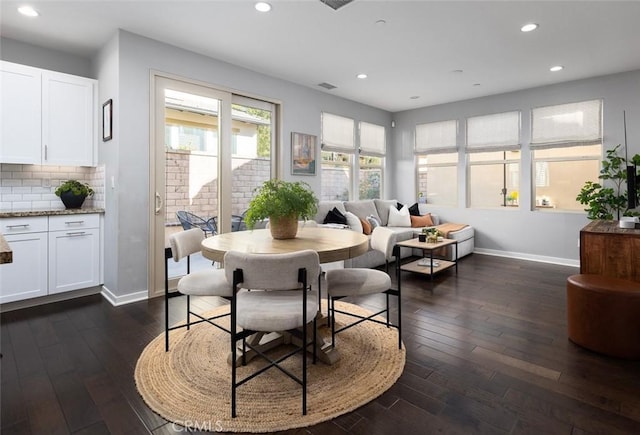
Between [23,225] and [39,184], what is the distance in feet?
2.65

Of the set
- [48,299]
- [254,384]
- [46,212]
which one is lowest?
[254,384]

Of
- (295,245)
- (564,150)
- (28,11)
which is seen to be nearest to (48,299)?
(28,11)

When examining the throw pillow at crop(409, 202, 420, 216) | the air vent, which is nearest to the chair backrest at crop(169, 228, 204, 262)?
the air vent

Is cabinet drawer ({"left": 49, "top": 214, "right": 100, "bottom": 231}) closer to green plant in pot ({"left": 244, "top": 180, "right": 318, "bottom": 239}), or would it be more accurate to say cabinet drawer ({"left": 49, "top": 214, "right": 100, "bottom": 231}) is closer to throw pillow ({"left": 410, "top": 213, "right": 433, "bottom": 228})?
green plant in pot ({"left": 244, "top": 180, "right": 318, "bottom": 239})

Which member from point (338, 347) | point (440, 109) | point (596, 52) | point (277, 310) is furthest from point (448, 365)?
point (440, 109)

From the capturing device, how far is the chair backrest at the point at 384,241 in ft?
8.11

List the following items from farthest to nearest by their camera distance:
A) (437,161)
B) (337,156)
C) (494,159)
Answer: (437,161) → (337,156) → (494,159)

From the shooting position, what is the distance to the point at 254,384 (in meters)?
2.03

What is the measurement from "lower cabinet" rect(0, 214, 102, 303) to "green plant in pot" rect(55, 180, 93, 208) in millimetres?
276

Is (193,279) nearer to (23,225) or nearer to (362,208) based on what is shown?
(23,225)

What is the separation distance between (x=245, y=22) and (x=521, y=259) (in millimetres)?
5482

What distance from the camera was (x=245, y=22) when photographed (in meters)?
3.33

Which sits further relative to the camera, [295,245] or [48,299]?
[48,299]

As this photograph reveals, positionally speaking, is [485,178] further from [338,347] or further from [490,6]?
[338,347]
